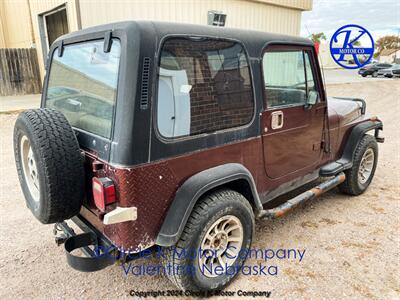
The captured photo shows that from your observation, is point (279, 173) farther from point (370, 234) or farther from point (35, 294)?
point (35, 294)

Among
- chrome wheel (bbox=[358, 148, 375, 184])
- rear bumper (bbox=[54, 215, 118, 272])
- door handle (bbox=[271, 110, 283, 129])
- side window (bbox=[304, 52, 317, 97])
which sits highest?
side window (bbox=[304, 52, 317, 97])

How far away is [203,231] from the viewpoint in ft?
7.47

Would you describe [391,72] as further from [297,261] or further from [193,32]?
[193,32]

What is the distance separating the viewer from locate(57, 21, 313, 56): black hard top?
1958mm

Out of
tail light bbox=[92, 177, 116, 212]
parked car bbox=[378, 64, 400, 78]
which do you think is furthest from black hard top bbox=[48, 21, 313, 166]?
parked car bbox=[378, 64, 400, 78]

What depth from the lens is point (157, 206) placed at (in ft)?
6.88

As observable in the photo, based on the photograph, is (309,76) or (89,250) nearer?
(89,250)

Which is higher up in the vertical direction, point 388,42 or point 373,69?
point 388,42

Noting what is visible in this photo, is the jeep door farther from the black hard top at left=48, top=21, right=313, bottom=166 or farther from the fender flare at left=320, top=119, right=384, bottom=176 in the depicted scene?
the black hard top at left=48, top=21, right=313, bottom=166

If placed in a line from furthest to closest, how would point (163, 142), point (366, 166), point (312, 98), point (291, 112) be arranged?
1. point (366, 166)
2. point (312, 98)
3. point (291, 112)
4. point (163, 142)

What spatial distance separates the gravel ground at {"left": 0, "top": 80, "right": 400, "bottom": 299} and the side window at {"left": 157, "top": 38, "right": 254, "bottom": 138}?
136 cm

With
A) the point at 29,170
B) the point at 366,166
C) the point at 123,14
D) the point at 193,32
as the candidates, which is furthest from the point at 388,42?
the point at 29,170

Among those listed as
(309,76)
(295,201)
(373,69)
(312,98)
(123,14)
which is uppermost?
(123,14)

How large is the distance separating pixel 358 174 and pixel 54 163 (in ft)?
11.8
